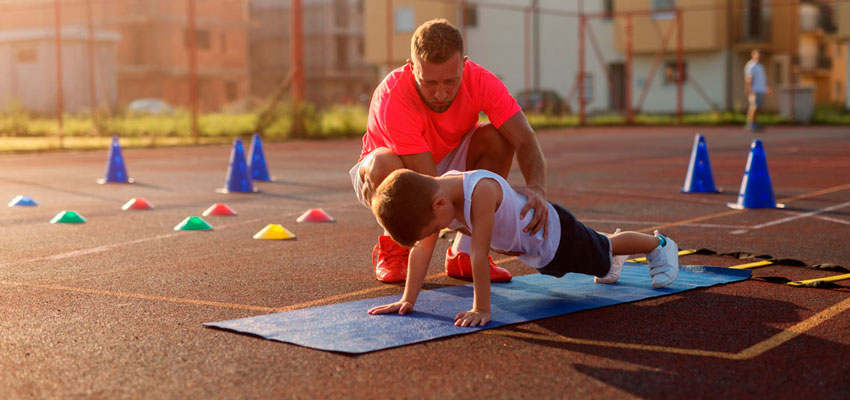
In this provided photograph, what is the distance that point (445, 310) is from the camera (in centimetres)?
495

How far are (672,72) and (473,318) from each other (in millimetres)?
40834

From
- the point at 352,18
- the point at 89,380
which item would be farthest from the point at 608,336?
the point at 352,18

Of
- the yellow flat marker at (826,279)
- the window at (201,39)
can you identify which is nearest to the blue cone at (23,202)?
the yellow flat marker at (826,279)

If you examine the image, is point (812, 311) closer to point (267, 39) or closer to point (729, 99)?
point (729, 99)

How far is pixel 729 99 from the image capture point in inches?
1665

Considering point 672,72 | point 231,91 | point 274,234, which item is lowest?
point 274,234

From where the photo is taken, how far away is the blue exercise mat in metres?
4.34

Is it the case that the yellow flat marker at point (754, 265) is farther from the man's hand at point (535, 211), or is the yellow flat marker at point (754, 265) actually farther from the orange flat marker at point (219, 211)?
the orange flat marker at point (219, 211)

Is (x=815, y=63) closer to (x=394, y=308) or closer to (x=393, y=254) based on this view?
(x=393, y=254)

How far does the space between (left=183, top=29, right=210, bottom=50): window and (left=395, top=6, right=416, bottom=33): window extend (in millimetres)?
14653

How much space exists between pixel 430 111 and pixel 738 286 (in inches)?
76.5

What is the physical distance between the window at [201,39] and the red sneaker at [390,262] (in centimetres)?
5350

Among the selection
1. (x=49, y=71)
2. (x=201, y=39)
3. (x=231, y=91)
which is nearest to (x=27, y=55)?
(x=49, y=71)

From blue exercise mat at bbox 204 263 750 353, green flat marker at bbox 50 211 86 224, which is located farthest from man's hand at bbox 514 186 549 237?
green flat marker at bbox 50 211 86 224
